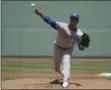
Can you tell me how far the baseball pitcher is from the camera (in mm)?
9609

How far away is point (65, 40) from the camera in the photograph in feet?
32.1

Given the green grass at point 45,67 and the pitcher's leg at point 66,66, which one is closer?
the pitcher's leg at point 66,66

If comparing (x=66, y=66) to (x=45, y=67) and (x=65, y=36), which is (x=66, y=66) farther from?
(x=45, y=67)

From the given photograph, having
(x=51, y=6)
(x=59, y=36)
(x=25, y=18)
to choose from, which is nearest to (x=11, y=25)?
(x=25, y=18)

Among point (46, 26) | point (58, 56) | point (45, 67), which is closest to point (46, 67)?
point (45, 67)

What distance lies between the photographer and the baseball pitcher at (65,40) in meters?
9.61

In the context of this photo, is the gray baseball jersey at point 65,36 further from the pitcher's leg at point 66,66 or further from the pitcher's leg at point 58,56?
the pitcher's leg at point 66,66

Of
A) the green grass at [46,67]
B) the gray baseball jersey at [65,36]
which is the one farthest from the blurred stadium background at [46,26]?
the gray baseball jersey at [65,36]

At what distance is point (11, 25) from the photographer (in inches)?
944

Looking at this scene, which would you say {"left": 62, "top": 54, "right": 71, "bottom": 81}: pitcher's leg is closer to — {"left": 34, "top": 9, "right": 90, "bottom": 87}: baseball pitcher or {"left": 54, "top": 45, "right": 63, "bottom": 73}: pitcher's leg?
{"left": 34, "top": 9, "right": 90, "bottom": 87}: baseball pitcher

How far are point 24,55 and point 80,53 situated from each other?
3248 millimetres

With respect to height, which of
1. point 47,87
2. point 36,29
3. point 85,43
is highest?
point 36,29

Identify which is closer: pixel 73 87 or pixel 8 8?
pixel 73 87

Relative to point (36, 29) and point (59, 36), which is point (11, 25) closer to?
point (36, 29)
